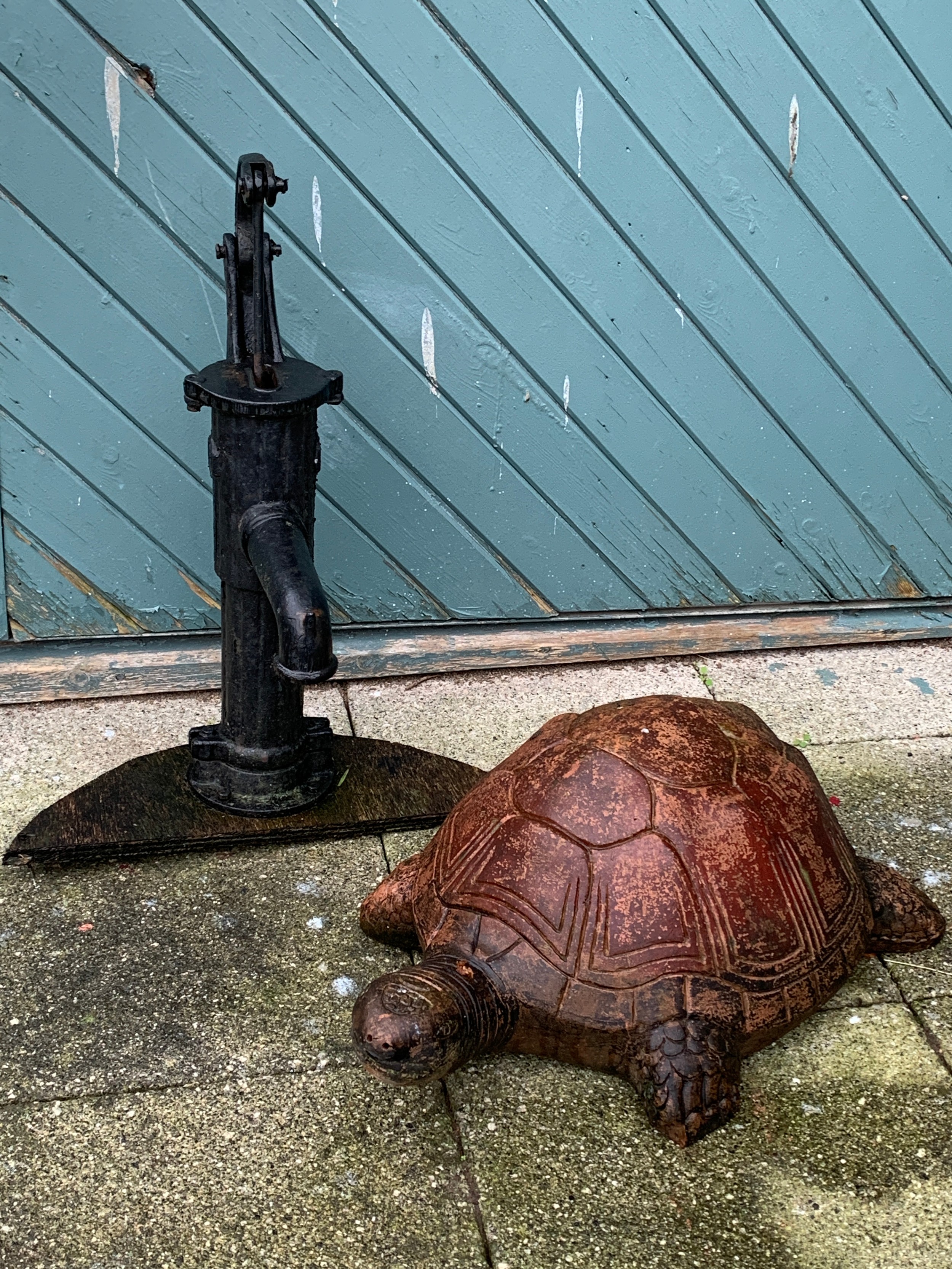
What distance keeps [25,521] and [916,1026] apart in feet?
8.66

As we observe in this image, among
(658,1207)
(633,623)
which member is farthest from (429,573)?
(658,1207)

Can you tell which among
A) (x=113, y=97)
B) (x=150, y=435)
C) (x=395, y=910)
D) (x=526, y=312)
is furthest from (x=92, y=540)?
(x=395, y=910)

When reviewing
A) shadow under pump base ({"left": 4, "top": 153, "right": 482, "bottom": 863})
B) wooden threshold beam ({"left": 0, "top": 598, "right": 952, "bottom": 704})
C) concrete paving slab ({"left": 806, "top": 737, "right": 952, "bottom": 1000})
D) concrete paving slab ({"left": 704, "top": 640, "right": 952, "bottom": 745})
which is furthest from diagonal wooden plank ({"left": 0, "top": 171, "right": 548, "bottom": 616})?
concrete paving slab ({"left": 806, "top": 737, "right": 952, "bottom": 1000})

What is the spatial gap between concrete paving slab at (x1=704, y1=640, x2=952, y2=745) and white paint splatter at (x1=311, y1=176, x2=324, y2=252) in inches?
71.3

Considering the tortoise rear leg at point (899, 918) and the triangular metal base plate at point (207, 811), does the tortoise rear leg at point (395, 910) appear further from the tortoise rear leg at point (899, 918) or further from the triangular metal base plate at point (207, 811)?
the tortoise rear leg at point (899, 918)

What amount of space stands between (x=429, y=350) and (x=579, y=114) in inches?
29.3

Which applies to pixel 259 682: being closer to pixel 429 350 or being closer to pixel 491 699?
pixel 491 699

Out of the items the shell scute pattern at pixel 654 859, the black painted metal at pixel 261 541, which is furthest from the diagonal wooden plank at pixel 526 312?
the shell scute pattern at pixel 654 859

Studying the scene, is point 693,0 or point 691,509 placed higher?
point 693,0

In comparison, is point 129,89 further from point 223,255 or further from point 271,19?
point 223,255

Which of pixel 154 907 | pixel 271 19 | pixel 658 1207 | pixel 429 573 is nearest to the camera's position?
pixel 658 1207

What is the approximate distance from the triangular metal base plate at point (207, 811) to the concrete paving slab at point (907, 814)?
1.02m

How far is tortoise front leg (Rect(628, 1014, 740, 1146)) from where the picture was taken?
7.53 ft

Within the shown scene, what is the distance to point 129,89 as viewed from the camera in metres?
3.07
